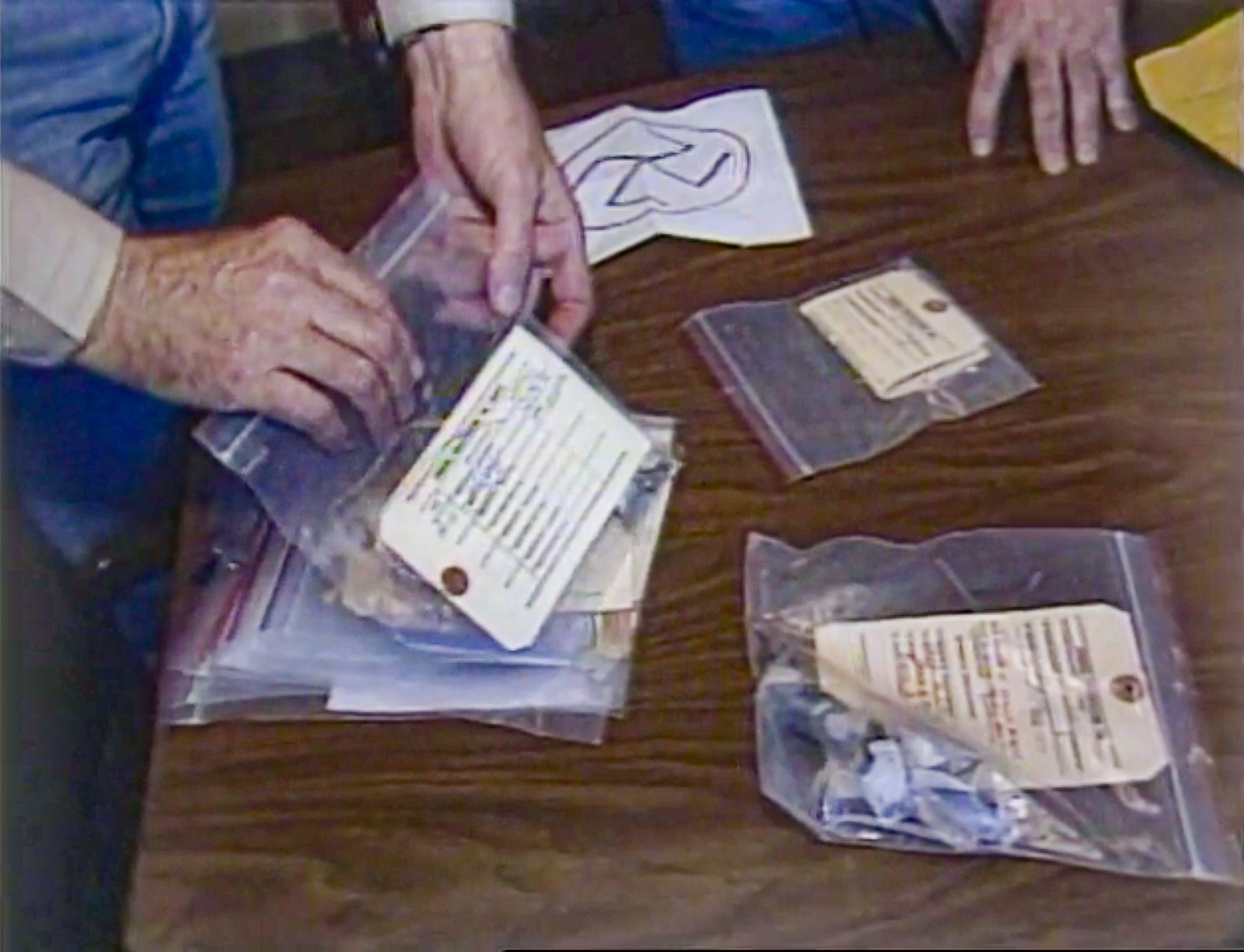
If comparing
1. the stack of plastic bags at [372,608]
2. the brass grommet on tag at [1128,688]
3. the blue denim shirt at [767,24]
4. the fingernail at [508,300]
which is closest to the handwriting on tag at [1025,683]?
the brass grommet on tag at [1128,688]

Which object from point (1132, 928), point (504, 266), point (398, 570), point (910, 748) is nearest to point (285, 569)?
point (398, 570)

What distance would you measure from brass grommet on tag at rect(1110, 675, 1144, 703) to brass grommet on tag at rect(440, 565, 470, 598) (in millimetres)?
265

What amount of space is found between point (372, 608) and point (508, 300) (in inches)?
7.1

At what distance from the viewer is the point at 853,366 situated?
938 millimetres

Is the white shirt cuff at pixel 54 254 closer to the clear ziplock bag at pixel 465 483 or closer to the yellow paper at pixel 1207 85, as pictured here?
the clear ziplock bag at pixel 465 483

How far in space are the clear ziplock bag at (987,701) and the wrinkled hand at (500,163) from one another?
0.19 m

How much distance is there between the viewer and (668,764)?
2.57ft

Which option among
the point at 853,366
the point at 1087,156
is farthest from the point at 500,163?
the point at 1087,156

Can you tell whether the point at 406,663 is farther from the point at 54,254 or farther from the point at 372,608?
the point at 54,254

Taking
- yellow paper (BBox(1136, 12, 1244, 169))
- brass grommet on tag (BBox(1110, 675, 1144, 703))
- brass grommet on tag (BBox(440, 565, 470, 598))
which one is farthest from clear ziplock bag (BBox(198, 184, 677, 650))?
yellow paper (BBox(1136, 12, 1244, 169))

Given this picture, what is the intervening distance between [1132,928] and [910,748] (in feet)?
0.39

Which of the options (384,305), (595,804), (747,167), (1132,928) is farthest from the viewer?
(747,167)

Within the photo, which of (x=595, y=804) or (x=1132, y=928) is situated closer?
(x=1132, y=928)

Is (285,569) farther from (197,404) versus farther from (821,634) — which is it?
(821,634)
